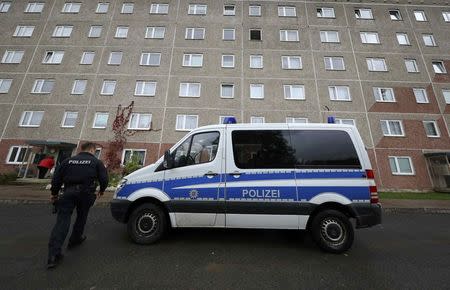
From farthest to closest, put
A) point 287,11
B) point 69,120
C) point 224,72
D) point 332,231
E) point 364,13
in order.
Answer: point 287,11 → point 364,13 → point 224,72 → point 69,120 → point 332,231

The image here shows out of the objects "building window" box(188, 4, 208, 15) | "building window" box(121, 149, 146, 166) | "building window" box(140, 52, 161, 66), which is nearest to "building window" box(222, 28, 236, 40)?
"building window" box(188, 4, 208, 15)

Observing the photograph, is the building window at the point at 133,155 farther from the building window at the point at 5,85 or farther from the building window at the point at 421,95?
the building window at the point at 421,95

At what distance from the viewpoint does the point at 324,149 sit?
4645mm

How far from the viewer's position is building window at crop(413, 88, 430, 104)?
17891mm

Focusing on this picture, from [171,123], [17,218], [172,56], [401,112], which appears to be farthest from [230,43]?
[17,218]

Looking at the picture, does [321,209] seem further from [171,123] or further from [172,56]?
[172,56]

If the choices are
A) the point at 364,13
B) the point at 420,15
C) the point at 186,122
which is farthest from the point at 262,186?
the point at 420,15

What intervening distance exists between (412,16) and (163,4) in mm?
23841

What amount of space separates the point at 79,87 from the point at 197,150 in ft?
60.2

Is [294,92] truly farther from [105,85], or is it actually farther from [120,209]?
[120,209]

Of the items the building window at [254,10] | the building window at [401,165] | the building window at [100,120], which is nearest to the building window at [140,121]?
the building window at [100,120]

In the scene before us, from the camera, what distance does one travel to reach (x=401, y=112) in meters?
17.5

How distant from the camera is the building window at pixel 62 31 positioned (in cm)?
2048

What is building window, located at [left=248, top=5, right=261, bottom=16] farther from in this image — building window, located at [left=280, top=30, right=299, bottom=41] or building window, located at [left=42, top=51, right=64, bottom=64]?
building window, located at [left=42, top=51, right=64, bottom=64]
